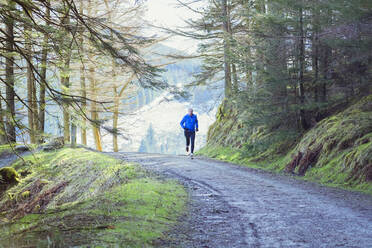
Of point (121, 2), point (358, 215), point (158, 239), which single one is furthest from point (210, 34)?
point (158, 239)

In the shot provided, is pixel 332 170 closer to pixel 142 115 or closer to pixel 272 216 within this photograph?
pixel 272 216

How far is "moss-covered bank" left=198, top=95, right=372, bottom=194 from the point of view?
9750mm

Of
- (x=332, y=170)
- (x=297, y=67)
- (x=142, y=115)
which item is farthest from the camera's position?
(x=297, y=67)

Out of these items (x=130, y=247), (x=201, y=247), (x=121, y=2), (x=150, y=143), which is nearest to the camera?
(x=130, y=247)

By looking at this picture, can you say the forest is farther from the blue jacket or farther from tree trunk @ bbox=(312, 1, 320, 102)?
the blue jacket

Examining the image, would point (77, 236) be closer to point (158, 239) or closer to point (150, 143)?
point (158, 239)

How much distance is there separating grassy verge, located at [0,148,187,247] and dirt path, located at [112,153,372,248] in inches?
18.9

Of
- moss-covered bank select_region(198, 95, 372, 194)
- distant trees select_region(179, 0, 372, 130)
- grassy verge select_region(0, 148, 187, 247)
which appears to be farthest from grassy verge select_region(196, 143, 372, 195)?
grassy verge select_region(0, 148, 187, 247)

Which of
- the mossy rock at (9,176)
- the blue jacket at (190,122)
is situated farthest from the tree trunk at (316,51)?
the mossy rock at (9,176)

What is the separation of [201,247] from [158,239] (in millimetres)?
572

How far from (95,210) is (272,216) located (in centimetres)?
293

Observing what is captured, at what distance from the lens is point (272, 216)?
596 centimetres

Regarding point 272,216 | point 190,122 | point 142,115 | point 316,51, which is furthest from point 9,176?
point 316,51

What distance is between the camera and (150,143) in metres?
85.6
